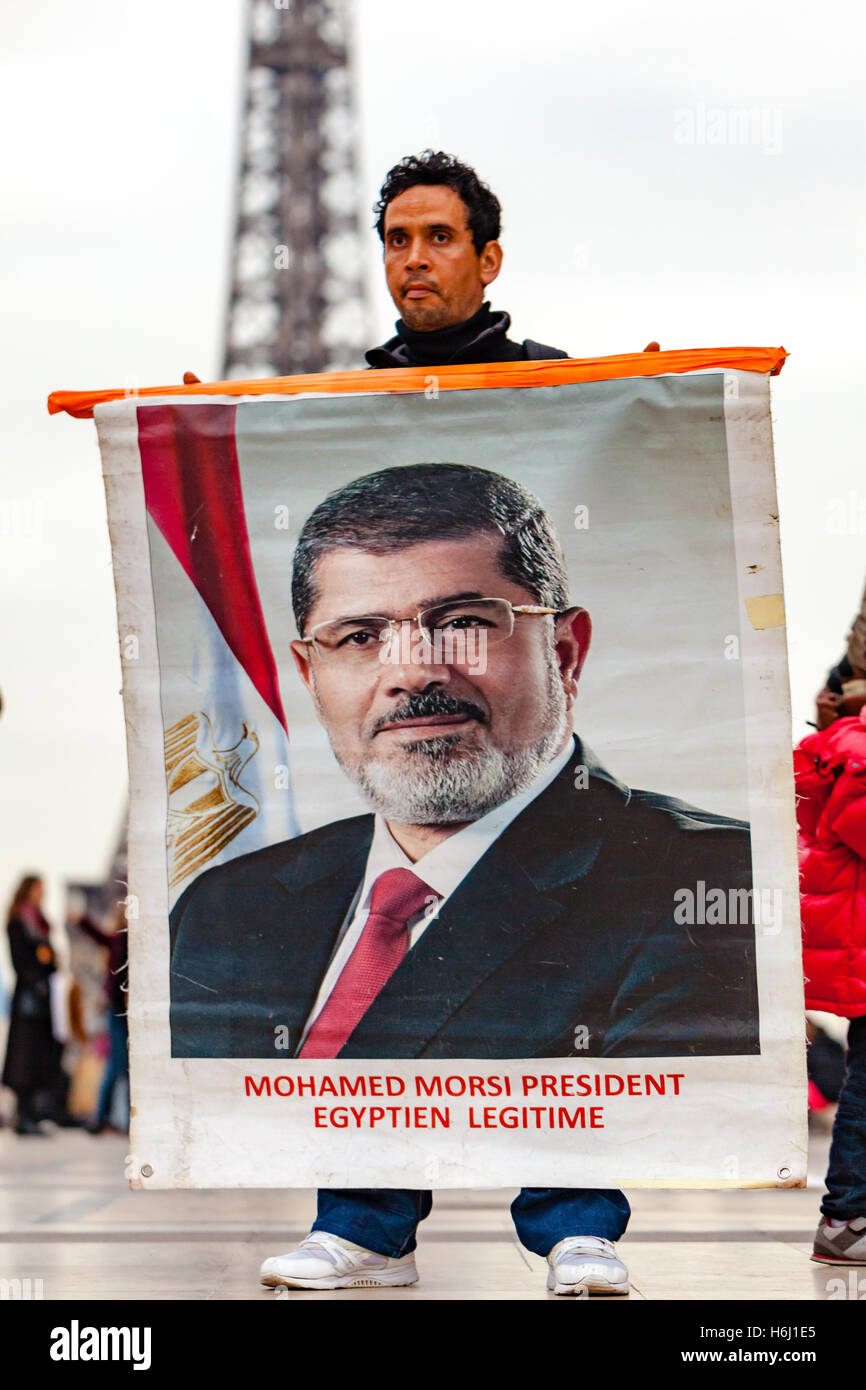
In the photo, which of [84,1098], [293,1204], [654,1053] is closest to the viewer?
[654,1053]

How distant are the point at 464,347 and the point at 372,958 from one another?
1.48m

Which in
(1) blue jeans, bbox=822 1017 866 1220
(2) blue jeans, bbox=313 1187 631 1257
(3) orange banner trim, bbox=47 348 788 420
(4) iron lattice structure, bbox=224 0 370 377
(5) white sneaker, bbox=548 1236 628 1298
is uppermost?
(4) iron lattice structure, bbox=224 0 370 377

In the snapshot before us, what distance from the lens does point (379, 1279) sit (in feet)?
14.0

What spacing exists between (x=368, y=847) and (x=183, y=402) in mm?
1150

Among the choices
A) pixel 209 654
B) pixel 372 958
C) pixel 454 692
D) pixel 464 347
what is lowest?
pixel 372 958

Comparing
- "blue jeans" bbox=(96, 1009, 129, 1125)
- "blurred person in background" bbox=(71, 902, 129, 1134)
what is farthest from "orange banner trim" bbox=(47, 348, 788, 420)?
"blue jeans" bbox=(96, 1009, 129, 1125)

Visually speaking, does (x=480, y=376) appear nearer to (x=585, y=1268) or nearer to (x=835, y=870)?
(x=835, y=870)

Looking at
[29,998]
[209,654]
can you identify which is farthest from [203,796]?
[29,998]

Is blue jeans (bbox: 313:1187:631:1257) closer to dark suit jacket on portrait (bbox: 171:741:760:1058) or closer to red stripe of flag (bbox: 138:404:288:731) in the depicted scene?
dark suit jacket on portrait (bbox: 171:741:760:1058)

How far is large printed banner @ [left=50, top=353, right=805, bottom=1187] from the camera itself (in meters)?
4.14

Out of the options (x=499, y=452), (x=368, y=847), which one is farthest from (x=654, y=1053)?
(x=499, y=452)

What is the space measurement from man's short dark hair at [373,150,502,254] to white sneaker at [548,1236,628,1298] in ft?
7.86

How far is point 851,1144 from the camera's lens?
4805mm
